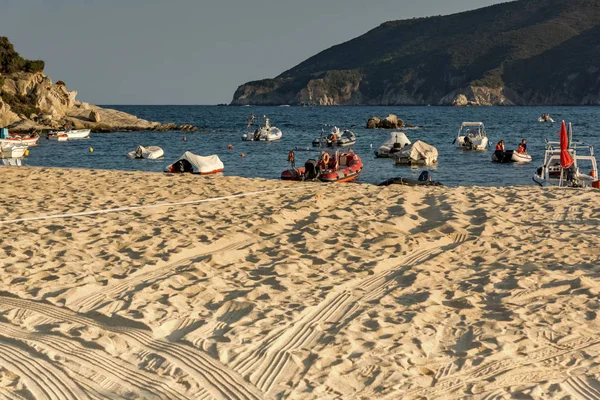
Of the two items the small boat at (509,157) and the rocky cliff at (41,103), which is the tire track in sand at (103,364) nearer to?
the small boat at (509,157)

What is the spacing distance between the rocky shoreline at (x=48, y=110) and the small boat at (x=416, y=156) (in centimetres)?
3884

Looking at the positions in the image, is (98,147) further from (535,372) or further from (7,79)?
(535,372)

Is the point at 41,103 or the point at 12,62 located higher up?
the point at 12,62

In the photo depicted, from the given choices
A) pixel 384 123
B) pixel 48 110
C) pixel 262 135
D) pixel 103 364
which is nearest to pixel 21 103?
pixel 48 110

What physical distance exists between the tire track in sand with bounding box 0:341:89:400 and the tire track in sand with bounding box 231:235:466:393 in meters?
1.24

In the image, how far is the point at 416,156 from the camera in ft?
120

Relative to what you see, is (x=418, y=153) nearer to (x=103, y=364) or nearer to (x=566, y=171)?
(x=566, y=171)

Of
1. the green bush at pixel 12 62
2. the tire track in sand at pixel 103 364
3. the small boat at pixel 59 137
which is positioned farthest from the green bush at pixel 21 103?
the tire track in sand at pixel 103 364

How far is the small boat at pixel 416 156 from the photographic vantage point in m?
36.5

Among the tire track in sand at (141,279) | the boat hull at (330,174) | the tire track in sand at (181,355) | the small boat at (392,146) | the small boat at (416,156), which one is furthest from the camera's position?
the small boat at (392,146)

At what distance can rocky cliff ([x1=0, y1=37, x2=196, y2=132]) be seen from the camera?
69.6m

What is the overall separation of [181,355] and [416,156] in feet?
104

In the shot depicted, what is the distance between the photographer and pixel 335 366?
562cm

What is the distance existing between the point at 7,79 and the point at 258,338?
248ft
